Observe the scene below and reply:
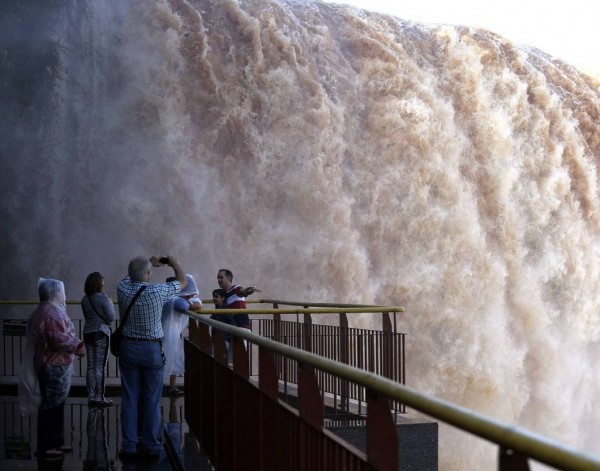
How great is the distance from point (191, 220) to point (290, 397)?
43.9 feet

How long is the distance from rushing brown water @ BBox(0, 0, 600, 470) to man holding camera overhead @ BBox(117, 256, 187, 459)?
15557 millimetres

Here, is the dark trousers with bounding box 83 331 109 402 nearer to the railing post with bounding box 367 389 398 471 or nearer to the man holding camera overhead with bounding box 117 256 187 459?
the man holding camera overhead with bounding box 117 256 187 459

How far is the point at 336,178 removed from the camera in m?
25.9

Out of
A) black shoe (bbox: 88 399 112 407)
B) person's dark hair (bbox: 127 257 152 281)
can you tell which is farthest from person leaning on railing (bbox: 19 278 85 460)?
black shoe (bbox: 88 399 112 407)

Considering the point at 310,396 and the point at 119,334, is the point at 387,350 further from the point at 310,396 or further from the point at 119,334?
the point at 310,396

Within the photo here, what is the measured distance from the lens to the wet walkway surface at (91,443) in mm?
7734

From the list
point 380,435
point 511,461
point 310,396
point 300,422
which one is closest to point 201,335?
point 300,422

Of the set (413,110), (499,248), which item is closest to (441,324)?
(499,248)

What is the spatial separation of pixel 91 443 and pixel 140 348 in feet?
5.91

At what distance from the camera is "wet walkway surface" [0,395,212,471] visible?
25.4 feet

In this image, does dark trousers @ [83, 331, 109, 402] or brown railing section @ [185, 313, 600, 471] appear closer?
brown railing section @ [185, 313, 600, 471]

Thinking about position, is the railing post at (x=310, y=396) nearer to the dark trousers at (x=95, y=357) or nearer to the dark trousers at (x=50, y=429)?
the dark trousers at (x=50, y=429)

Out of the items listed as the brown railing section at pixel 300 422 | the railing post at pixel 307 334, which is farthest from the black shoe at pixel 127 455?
the railing post at pixel 307 334

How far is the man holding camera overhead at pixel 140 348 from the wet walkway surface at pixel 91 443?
28cm
